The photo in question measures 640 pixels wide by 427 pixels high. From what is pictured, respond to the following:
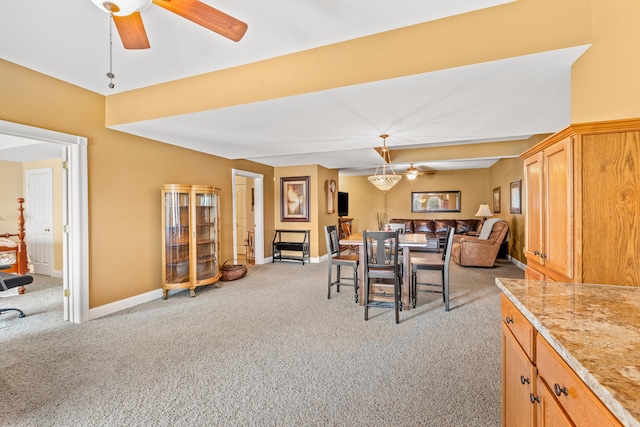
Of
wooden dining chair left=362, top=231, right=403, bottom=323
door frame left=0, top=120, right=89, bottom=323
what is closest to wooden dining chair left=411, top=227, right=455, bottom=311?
wooden dining chair left=362, top=231, right=403, bottom=323

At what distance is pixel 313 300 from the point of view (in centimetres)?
398

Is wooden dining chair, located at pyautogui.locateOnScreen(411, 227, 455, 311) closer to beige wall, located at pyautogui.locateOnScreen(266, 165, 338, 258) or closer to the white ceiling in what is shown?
the white ceiling

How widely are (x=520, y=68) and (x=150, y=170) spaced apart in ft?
13.7

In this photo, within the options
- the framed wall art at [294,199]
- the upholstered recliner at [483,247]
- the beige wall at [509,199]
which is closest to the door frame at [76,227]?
the framed wall art at [294,199]

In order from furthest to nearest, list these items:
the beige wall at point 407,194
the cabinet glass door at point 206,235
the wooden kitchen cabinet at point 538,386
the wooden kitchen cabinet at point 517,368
→ the beige wall at point 407,194
the cabinet glass door at point 206,235
the wooden kitchen cabinet at point 517,368
the wooden kitchen cabinet at point 538,386

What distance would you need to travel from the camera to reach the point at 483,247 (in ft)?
19.3

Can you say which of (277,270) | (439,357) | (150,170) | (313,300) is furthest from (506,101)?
(277,270)

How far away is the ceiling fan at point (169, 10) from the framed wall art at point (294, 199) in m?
5.10

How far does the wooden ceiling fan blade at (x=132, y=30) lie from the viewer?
1.60m

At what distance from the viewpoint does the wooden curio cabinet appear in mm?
4133

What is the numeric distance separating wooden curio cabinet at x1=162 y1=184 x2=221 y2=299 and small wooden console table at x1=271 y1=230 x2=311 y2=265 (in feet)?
7.74

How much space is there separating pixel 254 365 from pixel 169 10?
2385 mm

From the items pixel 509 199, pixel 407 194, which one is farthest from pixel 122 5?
pixel 407 194

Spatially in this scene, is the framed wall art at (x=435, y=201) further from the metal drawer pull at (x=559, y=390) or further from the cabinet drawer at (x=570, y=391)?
the metal drawer pull at (x=559, y=390)
